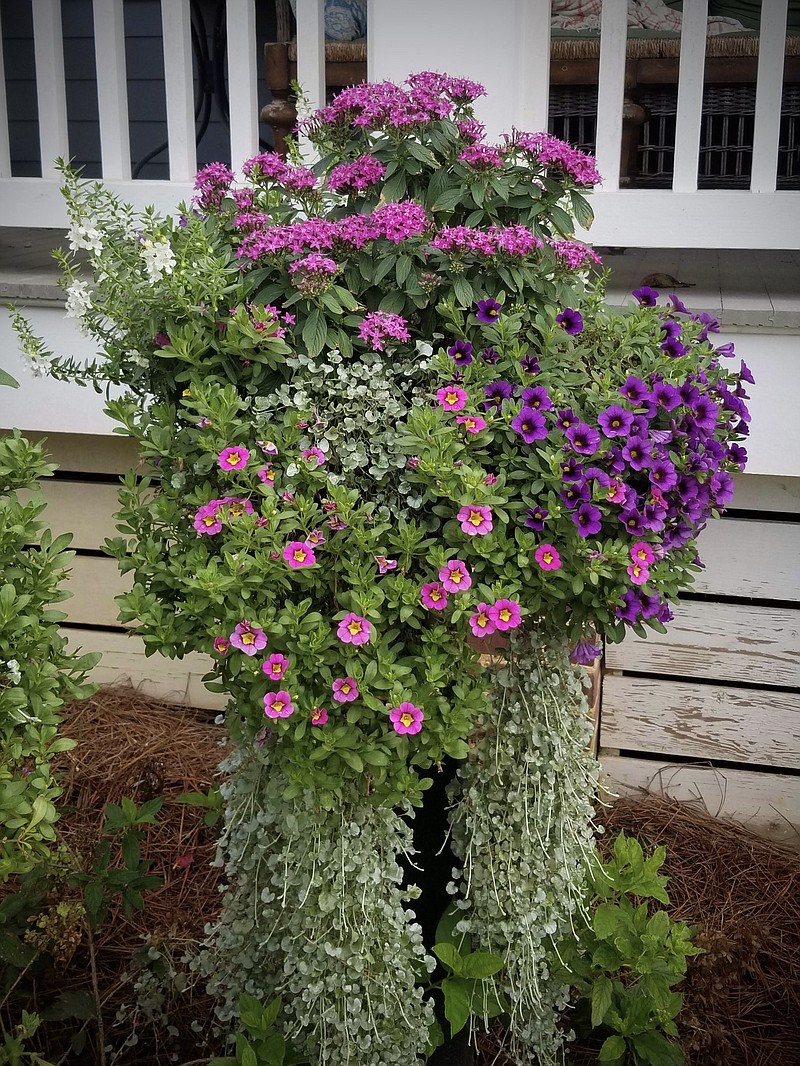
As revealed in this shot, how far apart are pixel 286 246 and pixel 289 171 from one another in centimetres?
19

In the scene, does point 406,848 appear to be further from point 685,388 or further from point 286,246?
point 286,246

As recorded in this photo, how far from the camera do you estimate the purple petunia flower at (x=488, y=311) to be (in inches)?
60.0

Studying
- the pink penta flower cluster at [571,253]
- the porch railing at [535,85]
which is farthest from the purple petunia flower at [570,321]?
the porch railing at [535,85]

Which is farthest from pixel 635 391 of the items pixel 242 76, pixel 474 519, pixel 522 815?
pixel 242 76

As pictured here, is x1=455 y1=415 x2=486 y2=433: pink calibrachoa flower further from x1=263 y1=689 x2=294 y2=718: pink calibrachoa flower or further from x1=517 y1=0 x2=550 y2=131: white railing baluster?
x1=517 y1=0 x2=550 y2=131: white railing baluster

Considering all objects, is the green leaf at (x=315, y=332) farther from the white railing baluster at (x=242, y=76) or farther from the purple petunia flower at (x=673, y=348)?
the white railing baluster at (x=242, y=76)

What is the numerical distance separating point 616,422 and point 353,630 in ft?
1.49

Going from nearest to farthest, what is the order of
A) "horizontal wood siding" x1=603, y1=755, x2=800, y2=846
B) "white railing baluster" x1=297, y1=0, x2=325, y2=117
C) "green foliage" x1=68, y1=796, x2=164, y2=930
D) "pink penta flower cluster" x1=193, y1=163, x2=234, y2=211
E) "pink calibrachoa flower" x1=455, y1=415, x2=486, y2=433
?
"pink calibrachoa flower" x1=455, y1=415, x2=486, y2=433 → "pink penta flower cluster" x1=193, y1=163, x2=234, y2=211 → "green foliage" x1=68, y1=796, x2=164, y2=930 → "white railing baluster" x1=297, y1=0, x2=325, y2=117 → "horizontal wood siding" x1=603, y1=755, x2=800, y2=846

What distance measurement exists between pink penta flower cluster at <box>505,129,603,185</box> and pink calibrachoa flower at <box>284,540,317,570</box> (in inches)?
27.1

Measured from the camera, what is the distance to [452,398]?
144 centimetres

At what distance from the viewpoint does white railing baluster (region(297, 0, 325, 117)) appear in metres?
2.39

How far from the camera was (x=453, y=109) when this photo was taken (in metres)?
1.71

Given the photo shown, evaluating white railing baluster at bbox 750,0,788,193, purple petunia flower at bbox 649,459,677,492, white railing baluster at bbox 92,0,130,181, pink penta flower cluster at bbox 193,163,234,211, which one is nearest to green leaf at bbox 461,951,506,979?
purple petunia flower at bbox 649,459,677,492

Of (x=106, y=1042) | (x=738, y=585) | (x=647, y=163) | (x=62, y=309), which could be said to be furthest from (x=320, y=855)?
(x=647, y=163)
